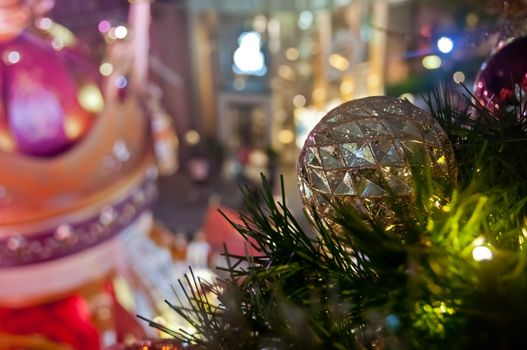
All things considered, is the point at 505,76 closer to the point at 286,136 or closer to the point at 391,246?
the point at 391,246

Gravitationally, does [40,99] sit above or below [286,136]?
below

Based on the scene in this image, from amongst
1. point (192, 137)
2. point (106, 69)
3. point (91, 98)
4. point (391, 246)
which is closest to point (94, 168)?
point (91, 98)

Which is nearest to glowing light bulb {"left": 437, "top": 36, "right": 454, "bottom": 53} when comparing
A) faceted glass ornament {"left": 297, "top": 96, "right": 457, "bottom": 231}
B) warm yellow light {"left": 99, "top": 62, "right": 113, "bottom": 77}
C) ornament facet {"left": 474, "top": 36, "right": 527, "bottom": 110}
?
ornament facet {"left": 474, "top": 36, "right": 527, "bottom": 110}

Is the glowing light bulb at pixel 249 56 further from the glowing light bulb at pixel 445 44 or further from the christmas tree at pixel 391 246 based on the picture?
the christmas tree at pixel 391 246

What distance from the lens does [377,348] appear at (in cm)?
27

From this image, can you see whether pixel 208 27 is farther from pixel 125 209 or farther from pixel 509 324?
pixel 509 324

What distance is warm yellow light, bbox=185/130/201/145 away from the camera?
7.15 feet

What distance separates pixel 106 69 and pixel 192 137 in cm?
→ 134

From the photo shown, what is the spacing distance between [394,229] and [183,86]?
1970mm

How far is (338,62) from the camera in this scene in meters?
2.10

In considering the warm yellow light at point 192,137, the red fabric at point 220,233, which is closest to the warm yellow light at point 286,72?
the warm yellow light at point 192,137

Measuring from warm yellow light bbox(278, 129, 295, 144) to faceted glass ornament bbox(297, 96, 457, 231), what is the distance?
1921 millimetres

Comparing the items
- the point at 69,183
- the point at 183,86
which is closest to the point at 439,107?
the point at 69,183

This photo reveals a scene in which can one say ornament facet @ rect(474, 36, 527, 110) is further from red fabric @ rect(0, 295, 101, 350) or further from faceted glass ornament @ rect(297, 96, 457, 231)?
red fabric @ rect(0, 295, 101, 350)
